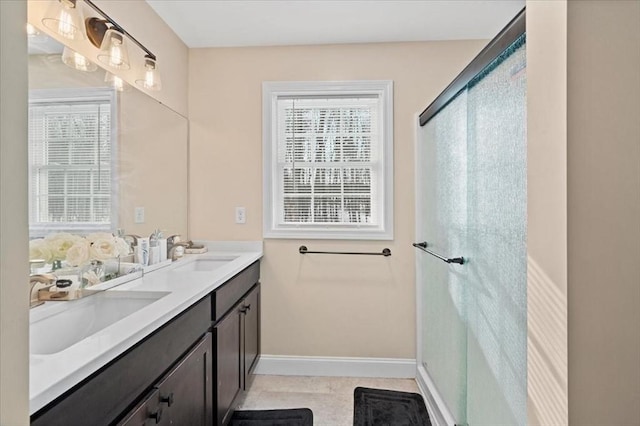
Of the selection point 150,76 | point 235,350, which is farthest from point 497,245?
point 150,76

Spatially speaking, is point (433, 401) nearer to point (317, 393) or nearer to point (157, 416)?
point (317, 393)

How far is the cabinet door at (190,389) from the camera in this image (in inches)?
48.3

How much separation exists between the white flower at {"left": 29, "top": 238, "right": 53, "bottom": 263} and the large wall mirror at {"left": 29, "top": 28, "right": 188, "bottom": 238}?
4 centimetres

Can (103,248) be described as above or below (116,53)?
below

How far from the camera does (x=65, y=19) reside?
58.0 inches

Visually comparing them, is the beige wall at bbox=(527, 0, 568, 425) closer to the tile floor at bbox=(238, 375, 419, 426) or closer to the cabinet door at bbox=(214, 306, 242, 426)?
the cabinet door at bbox=(214, 306, 242, 426)

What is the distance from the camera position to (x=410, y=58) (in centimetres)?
261

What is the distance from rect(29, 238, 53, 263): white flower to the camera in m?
1.29

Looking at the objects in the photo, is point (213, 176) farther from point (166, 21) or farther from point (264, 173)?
point (166, 21)

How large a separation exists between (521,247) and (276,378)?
6.81 feet

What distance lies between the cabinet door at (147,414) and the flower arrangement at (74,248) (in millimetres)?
663

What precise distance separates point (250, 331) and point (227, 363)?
0.49 metres

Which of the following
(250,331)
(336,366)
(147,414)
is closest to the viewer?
(147,414)

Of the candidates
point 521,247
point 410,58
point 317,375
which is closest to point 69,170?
point 521,247
